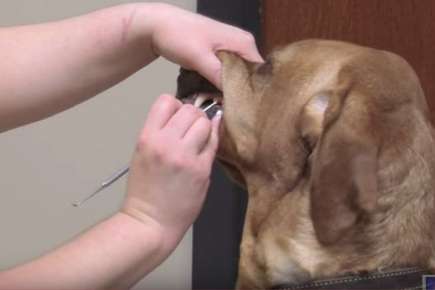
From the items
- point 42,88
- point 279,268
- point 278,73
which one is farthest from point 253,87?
point 42,88

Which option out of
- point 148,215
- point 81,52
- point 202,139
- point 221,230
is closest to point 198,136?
point 202,139

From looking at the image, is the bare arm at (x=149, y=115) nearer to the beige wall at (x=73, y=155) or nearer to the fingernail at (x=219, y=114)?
the fingernail at (x=219, y=114)

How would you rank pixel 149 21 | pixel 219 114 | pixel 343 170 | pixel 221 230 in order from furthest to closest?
pixel 221 230
pixel 149 21
pixel 219 114
pixel 343 170

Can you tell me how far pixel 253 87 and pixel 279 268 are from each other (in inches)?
10.6

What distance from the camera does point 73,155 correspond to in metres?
1.96

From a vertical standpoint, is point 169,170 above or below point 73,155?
above

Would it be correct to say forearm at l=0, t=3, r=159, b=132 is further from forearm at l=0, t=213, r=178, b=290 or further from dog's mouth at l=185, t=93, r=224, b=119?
forearm at l=0, t=213, r=178, b=290

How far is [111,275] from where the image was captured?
1048 mm

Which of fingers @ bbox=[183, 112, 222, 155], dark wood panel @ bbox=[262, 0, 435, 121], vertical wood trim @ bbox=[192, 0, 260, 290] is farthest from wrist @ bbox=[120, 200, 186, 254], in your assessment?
dark wood panel @ bbox=[262, 0, 435, 121]

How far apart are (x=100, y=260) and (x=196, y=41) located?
39cm

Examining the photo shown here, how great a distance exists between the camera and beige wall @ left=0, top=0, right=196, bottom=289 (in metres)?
1.93

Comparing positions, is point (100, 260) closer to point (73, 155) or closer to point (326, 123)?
point (326, 123)

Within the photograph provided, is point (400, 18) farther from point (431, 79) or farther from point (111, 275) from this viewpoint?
point (111, 275)

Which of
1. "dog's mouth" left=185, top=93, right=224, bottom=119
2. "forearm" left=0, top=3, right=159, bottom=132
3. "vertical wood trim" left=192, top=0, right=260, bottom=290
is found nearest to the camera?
"dog's mouth" left=185, top=93, right=224, bottom=119
